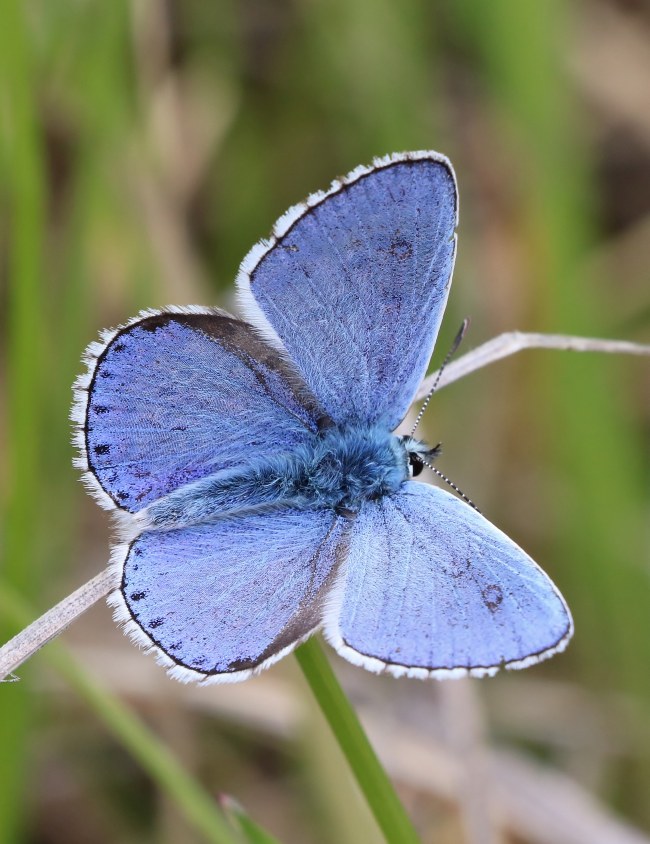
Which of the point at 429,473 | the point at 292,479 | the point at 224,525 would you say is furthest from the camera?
the point at 429,473

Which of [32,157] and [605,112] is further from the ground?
[32,157]

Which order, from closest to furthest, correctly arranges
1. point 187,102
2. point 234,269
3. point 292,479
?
point 292,479 < point 234,269 < point 187,102

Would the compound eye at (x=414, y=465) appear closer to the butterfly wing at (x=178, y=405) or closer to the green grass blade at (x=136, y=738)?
the butterfly wing at (x=178, y=405)

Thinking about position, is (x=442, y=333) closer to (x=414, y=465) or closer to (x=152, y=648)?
(x=414, y=465)

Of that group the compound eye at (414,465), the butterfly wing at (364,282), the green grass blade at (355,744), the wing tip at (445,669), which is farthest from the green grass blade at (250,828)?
the butterfly wing at (364,282)

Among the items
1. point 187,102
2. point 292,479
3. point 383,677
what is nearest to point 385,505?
point 292,479

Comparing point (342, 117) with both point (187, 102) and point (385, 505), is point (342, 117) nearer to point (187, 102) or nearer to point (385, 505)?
point (187, 102)

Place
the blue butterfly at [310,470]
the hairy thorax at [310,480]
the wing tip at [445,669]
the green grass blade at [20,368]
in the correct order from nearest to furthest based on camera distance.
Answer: the wing tip at [445,669]
the blue butterfly at [310,470]
the hairy thorax at [310,480]
the green grass blade at [20,368]
